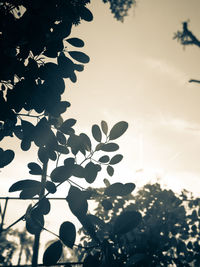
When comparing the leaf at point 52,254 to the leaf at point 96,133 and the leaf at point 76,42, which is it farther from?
the leaf at point 76,42

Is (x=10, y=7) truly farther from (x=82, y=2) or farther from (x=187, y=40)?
(x=187, y=40)

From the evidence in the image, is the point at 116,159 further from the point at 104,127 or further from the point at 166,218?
the point at 166,218

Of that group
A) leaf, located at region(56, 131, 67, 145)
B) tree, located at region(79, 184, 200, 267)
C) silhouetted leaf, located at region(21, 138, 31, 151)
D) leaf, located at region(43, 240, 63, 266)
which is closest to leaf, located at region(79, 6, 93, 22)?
leaf, located at region(56, 131, 67, 145)

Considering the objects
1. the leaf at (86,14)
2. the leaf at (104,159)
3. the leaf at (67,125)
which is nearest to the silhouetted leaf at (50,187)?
the leaf at (104,159)

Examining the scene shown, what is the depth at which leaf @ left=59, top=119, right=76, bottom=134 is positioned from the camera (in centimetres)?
167

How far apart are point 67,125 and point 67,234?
96cm

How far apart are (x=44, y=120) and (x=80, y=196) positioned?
0.65 metres

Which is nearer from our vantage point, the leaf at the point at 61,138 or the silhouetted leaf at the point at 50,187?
the silhouetted leaf at the point at 50,187

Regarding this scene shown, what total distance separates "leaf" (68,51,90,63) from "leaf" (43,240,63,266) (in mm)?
1220

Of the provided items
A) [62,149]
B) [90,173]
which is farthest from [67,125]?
[90,173]

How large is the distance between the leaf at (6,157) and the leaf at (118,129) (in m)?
0.68

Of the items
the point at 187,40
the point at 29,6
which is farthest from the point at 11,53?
the point at 187,40

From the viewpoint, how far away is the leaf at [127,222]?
3.28 feet

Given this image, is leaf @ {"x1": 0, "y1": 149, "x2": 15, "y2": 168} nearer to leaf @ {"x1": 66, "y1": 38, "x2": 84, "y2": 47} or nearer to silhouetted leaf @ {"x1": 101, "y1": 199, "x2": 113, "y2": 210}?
silhouetted leaf @ {"x1": 101, "y1": 199, "x2": 113, "y2": 210}
